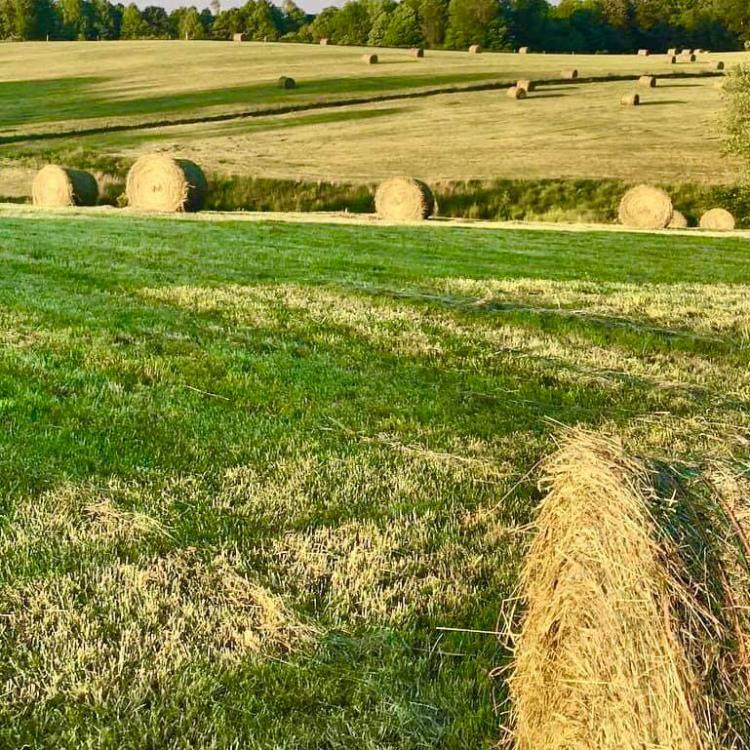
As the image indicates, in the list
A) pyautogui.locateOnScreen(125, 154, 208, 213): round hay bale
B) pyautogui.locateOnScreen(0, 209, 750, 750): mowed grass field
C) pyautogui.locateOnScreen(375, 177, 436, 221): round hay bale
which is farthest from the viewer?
pyautogui.locateOnScreen(375, 177, 436, 221): round hay bale

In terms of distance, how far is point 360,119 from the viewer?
5934cm

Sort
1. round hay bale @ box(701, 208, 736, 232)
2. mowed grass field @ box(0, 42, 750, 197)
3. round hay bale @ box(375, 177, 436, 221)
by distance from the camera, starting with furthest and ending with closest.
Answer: mowed grass field @ box(0, 42, 750, 197)
round hay bale @ box(701, 208, 736, 232)
round hay bale @ box(375, 177, 436, 221)

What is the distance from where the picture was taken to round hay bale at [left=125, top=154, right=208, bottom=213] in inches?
1299

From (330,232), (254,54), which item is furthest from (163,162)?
(254,54)

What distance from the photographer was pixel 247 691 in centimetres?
391

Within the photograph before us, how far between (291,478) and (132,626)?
6.78 ft

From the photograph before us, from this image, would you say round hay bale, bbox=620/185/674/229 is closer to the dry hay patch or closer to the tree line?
the dry hay patch

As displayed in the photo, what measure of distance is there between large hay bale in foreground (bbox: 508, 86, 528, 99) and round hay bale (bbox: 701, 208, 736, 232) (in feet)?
99.3

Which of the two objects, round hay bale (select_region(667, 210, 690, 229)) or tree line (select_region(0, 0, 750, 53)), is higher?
tree line (select_region(0, 0, 750, 53))

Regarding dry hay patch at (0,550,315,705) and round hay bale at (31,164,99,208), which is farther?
round hay bale at (31,164,99,208)

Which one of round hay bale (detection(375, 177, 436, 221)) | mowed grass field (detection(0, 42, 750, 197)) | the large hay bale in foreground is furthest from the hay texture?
the large hay bale in foreground

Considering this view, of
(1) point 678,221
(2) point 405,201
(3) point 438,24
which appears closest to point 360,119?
(2) point 405,201

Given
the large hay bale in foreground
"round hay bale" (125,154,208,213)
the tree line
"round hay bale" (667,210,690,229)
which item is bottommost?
"round hay bale" (667,210,690,229)

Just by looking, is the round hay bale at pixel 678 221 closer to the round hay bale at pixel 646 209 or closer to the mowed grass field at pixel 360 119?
the round hay bale at pixel 646 209
